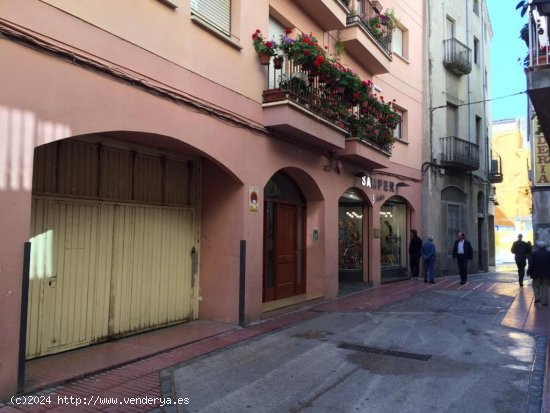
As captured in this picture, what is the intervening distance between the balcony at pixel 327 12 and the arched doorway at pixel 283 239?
371 centimetres

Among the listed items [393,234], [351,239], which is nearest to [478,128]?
[393,234]

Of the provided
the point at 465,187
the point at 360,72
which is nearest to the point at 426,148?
the point at 465,187

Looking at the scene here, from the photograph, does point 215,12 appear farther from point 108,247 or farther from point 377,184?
point 377,184

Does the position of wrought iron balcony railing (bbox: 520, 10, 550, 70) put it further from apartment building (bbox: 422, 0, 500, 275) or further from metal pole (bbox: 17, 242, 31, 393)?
apartment building (bbox: 422, 0, 500, 275)

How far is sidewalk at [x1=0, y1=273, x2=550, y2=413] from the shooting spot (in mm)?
4941

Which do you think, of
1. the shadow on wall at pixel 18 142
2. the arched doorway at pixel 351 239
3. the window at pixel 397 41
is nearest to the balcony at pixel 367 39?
the window at pixel 397 41

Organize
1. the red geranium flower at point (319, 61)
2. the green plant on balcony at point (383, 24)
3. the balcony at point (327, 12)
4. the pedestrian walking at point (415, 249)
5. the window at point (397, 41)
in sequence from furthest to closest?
the window at point (397, 41) < the pedestrian walking at point (415, 249) < the green plant on balcony at point (383, 24) < the balcony at point (327, 12) < the red geranium flower at point (319, 61)

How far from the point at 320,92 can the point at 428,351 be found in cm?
582

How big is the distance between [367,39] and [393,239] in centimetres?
706

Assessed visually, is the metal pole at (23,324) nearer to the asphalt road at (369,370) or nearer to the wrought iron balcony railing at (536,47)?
the asphalt road at (369,370)

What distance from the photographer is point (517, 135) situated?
46.9 meters

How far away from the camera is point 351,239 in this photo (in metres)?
15.4

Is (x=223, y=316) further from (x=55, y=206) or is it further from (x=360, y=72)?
(x=360, y=72)

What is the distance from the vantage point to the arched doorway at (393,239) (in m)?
16.0
